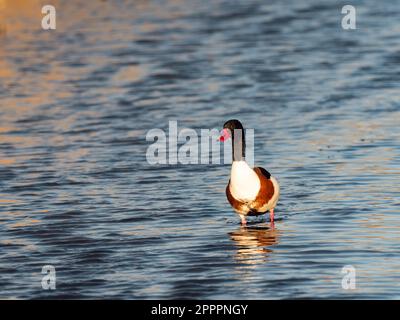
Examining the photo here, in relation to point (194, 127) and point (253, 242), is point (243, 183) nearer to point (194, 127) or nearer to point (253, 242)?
point (253, 242)

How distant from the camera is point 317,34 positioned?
2911 cm

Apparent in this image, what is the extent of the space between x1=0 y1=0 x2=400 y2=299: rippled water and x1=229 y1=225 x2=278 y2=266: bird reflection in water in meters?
0.02

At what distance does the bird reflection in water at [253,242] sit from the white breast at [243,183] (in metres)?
0.42

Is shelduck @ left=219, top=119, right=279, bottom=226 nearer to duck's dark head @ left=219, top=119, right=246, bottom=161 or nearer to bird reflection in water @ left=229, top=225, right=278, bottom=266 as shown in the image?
duck's dark head @ left=219, top=119, right=246, bottom=161

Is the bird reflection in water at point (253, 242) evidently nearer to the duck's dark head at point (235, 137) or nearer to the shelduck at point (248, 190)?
the shelduck at point (248, 190)

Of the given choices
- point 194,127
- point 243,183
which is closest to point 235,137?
point 243,183

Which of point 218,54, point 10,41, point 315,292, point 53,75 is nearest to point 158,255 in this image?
point 315,292

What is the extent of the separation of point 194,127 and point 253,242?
677 centimetres

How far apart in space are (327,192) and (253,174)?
192 cm

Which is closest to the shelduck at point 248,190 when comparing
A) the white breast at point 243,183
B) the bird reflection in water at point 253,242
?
the white breast at point 243,183

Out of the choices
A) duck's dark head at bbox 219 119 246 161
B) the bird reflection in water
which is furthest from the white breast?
the bird reflection in water

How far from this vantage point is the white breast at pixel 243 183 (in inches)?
535

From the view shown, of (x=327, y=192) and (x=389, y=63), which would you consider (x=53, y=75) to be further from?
(x=327, y=192)

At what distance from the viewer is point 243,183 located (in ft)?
44.8
